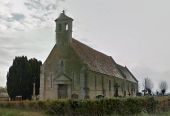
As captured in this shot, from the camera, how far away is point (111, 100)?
25.1 m

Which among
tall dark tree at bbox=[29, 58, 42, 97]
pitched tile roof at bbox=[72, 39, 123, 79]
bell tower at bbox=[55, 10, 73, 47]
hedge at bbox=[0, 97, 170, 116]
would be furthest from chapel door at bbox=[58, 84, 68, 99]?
hedge at bbox=[0, 97, 170, 116]

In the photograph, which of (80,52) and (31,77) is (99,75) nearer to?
(80,52)

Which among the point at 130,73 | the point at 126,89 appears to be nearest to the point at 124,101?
the point at 126,89

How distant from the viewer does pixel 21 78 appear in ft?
177

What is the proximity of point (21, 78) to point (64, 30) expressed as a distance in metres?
10.7

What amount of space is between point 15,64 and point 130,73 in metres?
41.2

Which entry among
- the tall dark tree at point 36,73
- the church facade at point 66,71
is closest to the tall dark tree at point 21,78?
the tall dark tree at point 36,73

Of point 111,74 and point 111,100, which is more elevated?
point 111,74

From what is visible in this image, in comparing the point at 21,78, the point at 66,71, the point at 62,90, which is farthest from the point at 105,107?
the point at 21,78

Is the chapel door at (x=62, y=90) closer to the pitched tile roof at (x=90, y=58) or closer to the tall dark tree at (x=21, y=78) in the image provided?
the pitched tile roof at (x=90, y=58)

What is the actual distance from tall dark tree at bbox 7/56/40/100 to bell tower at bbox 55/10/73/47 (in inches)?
301

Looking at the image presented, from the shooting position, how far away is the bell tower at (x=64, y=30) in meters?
51.0

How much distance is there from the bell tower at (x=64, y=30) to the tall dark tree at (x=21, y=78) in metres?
7.66

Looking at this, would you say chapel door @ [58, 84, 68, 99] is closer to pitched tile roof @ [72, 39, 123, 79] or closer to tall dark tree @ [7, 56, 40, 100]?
pitched tile roof @ [72, 39, 123, 79]
